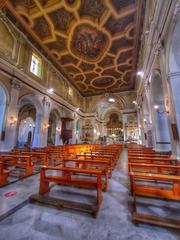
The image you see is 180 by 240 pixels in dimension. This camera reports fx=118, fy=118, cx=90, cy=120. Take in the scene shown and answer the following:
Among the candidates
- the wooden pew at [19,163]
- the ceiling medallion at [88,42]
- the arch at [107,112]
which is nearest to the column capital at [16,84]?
the wooden pew at [19,163]

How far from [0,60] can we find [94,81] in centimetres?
1148

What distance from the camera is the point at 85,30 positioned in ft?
28.8

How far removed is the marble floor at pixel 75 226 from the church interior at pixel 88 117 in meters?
0.01

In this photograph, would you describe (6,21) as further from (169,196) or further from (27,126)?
(27,126)

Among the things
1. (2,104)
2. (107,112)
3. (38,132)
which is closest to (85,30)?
(2,104)

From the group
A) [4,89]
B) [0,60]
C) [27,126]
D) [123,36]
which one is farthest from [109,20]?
[27,126]

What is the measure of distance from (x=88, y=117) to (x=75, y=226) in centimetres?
1821

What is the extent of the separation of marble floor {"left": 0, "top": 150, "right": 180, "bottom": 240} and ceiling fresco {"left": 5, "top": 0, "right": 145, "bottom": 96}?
9743 mm

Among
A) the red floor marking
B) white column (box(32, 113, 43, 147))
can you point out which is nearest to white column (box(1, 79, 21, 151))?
white column (box(32, 113, 43, 147))

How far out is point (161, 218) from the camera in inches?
68.0

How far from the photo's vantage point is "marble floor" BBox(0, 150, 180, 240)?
147 centimetres

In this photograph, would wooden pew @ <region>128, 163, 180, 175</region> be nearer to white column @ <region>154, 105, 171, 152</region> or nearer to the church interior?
the church interior

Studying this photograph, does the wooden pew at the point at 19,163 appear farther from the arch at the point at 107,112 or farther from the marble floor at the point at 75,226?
the arch at the point at 107,112

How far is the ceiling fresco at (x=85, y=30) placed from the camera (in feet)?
23.2
